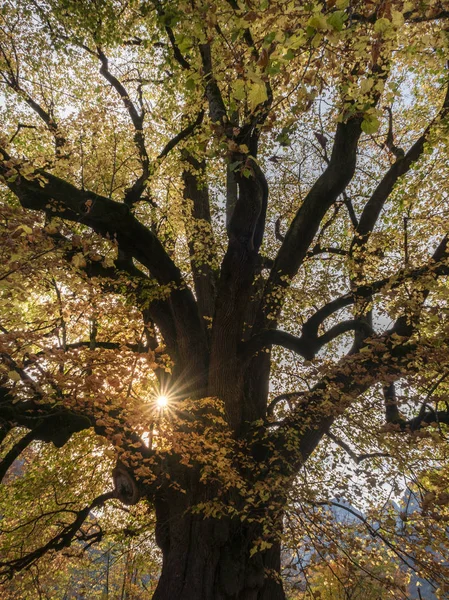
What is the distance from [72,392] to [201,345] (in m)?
3.03

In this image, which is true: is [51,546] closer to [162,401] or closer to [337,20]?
[162,401]

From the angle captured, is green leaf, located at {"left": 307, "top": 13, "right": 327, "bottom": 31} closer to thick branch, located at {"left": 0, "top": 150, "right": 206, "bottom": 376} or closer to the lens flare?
thick branch, located at {"left": 0, "top": 150, "right": 206, "bottom": 376}

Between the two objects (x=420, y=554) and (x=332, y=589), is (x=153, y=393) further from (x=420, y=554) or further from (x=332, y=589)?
(x=332, y=589)

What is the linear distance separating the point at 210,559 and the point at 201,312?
4864mm

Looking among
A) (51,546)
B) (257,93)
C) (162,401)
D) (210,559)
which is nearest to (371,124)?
(257,93)

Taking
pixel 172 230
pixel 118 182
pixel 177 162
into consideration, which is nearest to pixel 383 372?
pixel 172 230

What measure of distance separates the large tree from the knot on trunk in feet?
0.08

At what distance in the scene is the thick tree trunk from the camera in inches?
217

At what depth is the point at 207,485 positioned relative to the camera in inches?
250

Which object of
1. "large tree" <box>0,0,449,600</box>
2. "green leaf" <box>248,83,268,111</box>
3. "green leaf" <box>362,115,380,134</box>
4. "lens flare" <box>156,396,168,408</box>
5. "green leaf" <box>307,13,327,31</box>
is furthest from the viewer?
"lens flare" <box>156,396,168,408</box>

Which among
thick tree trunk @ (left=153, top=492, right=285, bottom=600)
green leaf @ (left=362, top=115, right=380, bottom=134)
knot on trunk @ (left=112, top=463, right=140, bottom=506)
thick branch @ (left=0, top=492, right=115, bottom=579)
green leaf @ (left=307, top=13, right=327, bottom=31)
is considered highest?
green leaf @ (left=362, top=115, right=380, bottom=134)

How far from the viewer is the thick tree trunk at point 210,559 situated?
552cm

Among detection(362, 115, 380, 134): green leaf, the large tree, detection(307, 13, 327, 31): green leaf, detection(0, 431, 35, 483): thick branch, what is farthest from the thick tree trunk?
detection(307, 13, 327, 31): green leaf

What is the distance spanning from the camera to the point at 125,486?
618 centimetres
